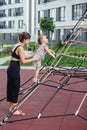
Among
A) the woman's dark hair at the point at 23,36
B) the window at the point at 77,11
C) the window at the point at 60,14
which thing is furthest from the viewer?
the window at the point at 60,14

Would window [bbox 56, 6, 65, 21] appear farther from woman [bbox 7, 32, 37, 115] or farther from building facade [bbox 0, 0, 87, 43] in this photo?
woman [bbox 7, 32, 37, 115]

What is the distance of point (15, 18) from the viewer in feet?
198

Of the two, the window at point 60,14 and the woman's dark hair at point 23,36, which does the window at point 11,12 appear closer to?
the window at point 60,14

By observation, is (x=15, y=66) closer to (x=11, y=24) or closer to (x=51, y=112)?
(x=51, y=112)

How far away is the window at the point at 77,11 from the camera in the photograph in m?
39.2

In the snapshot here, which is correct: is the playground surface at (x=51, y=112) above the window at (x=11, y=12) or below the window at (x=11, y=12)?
below

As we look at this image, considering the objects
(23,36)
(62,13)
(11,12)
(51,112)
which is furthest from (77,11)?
(23,36)

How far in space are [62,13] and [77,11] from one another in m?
3.19

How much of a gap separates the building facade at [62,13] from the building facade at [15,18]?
659cm

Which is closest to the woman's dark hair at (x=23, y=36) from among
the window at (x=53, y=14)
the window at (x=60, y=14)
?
the window at (x=60, y=14)

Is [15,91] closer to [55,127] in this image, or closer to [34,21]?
[55,127]

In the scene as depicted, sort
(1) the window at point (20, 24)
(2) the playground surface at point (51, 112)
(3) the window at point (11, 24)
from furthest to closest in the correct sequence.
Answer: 1. (3) the window at point (11, 24)
2. (1) the window at point (20, 24)
3. (2) the playground surface at point (51, 112)

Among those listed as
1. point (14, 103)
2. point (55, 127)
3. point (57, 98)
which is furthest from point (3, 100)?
point (55, 127)

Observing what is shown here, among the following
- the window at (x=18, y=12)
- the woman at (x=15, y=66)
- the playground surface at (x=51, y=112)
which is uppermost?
the window at (x=18, y=12)
